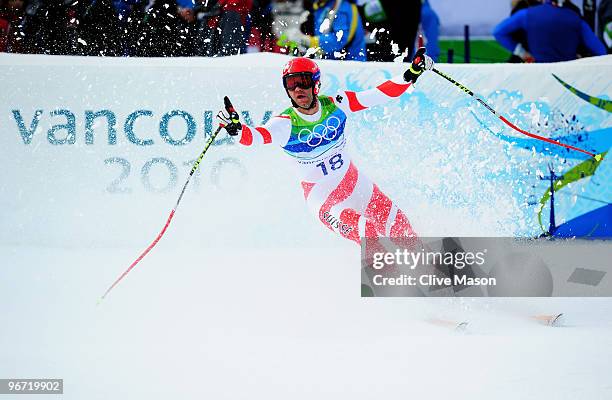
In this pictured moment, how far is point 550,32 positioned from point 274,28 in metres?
2.21

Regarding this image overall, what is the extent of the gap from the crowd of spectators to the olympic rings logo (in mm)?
1830

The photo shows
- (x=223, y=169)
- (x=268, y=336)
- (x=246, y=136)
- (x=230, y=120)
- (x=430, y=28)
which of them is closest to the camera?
(x=268, y=336)

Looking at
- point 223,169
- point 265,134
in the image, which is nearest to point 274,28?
point 223,169

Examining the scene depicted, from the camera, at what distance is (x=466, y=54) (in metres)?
7.46

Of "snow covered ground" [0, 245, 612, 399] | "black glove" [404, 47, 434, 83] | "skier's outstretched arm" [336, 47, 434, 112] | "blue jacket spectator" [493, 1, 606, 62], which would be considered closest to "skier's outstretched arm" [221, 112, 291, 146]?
"skier's outstretched arm" [336, 47, 434, 112]

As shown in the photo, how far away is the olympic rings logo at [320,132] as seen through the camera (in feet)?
15.4

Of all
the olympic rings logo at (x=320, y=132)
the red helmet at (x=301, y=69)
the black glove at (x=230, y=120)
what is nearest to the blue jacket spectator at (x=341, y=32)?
the olympic rings logo at (x=320, y=132)

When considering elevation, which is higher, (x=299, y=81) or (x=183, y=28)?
(x=183, y=28)

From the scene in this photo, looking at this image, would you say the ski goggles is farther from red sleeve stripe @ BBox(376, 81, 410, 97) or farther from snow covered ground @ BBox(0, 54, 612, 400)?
snow covered ground @ BBox(0, 54, 612, 400)

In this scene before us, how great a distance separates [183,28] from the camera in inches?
251

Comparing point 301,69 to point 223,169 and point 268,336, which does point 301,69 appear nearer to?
point 268,336

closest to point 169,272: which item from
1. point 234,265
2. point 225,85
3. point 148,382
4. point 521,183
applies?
point 234,265

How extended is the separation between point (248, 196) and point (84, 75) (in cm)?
147

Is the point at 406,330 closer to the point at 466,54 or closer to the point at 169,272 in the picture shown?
the point at 169,272
